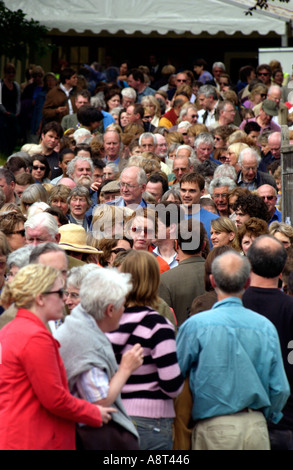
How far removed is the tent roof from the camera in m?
19.0

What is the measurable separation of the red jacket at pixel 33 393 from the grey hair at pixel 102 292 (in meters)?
0.28

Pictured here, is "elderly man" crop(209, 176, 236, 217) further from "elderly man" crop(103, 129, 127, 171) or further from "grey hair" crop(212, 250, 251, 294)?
"grey hair" crop(212, 250, 251, 294)

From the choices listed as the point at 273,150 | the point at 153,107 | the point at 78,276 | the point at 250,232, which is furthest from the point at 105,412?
the point at 153,107

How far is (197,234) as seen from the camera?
648 cm

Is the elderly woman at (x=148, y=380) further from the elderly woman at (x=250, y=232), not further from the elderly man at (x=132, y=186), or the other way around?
the elderly man at (x=132, y=186)

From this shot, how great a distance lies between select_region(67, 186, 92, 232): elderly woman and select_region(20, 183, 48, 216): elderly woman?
28 centimetres

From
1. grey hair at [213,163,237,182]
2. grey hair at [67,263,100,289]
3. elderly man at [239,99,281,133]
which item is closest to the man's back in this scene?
grey hair at [67,263,100,289]

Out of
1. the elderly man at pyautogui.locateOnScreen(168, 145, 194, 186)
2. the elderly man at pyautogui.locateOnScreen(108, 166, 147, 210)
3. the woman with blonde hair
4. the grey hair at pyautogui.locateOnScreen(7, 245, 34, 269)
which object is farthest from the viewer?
the woman with blonde hair

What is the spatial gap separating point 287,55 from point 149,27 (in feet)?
9.99

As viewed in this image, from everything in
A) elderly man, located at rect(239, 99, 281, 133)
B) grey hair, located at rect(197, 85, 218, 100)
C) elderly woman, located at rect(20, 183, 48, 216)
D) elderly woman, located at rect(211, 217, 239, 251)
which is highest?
grey hair, located at rect(197, 85, 218, 100)

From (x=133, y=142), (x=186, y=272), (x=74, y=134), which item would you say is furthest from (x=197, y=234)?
(x=74, y=134)

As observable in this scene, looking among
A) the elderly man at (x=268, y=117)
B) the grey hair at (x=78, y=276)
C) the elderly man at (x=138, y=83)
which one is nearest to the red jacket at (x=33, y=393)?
the grey hair at (x=78, y=276)

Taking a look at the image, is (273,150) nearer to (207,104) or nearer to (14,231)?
(207,104)

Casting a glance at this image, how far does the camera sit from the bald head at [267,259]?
16.8ft
